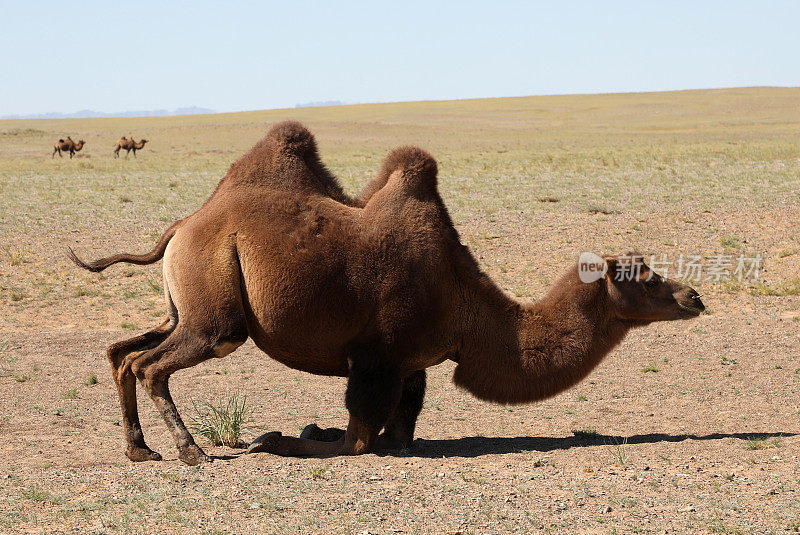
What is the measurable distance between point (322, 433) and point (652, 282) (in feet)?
10.0

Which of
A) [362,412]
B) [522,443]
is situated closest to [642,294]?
[522,443]

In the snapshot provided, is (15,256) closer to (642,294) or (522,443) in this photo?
(522,443)

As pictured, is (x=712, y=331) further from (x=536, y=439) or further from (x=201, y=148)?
(x=201, y=148)

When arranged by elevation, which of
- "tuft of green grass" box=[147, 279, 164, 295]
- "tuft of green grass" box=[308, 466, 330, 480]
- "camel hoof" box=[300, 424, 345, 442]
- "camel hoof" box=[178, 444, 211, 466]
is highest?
"tuft of green grass" box=[308, 466, 330, 480]

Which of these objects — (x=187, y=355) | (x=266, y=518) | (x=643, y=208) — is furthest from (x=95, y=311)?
(x=643, y=208)

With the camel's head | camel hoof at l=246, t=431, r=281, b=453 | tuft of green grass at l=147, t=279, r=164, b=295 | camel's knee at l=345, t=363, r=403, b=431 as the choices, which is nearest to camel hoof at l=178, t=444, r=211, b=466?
camel hoof at l=246, t=431, r=281, b=453

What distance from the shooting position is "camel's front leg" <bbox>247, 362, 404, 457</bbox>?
710 cm

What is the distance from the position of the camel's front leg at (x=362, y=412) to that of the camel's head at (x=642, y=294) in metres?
1.89

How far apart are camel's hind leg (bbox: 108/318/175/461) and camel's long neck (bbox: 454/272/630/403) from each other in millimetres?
2506

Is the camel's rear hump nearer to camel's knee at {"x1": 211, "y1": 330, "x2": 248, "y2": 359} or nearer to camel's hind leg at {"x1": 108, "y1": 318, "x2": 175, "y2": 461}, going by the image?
camel's knee at {"x1": 211, "y1": 330, "x2": 248, "y2": 359}

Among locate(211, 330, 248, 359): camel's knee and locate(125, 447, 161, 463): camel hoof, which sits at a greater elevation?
locate(211, 330, 248, 359): camel's knee

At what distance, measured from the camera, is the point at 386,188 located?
7.58 m

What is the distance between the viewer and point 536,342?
286 inches

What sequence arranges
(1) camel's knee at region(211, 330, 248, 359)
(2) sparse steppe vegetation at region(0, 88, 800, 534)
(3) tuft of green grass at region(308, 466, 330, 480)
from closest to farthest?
(2) sparse steppe vegetation at region(0, 88, 800, 534)
(3) tuft of green grass at region(308, 466, 330, 480)
(1) camel's knee at region(211, 330, 248, 359)
